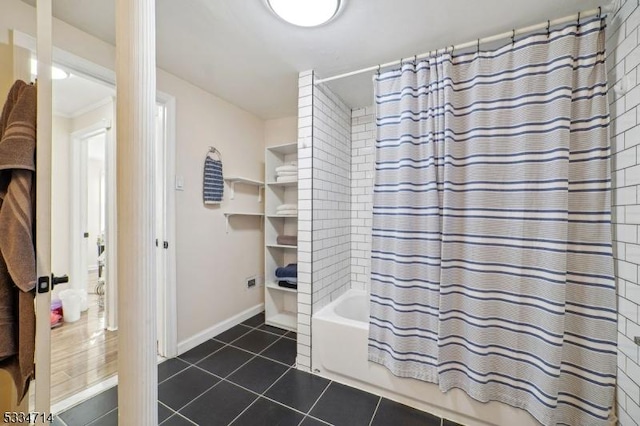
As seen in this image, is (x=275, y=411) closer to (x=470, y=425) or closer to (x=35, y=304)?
(x=470, y=425)

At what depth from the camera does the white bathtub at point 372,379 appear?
1.39m

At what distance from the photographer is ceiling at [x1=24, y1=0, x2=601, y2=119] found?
1.34m

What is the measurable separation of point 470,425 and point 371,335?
68cm

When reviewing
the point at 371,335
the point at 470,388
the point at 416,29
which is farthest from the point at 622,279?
the point at 416,29

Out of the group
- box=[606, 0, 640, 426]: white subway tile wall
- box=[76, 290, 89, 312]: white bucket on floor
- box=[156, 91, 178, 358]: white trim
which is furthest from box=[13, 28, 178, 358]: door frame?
box=[606, 0, 640, 426]: white subway tile wall

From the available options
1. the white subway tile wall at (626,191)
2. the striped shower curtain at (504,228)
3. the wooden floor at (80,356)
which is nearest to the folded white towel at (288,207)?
the striped shower curtain at (504,228)

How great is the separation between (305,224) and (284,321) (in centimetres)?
128

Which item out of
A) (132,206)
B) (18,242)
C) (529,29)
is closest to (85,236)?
(18,242)

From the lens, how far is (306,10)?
1.34 meters

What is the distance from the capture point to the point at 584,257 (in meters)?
1.24

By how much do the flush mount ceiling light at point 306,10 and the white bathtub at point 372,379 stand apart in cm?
189

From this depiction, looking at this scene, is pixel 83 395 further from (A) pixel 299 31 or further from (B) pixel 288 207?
(A) pixel 299 31

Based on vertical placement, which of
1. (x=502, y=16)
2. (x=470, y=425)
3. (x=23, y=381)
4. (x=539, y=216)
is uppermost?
(x=502, y=16)

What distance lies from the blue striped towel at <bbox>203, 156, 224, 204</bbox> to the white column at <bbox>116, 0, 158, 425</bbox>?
5.02ft
